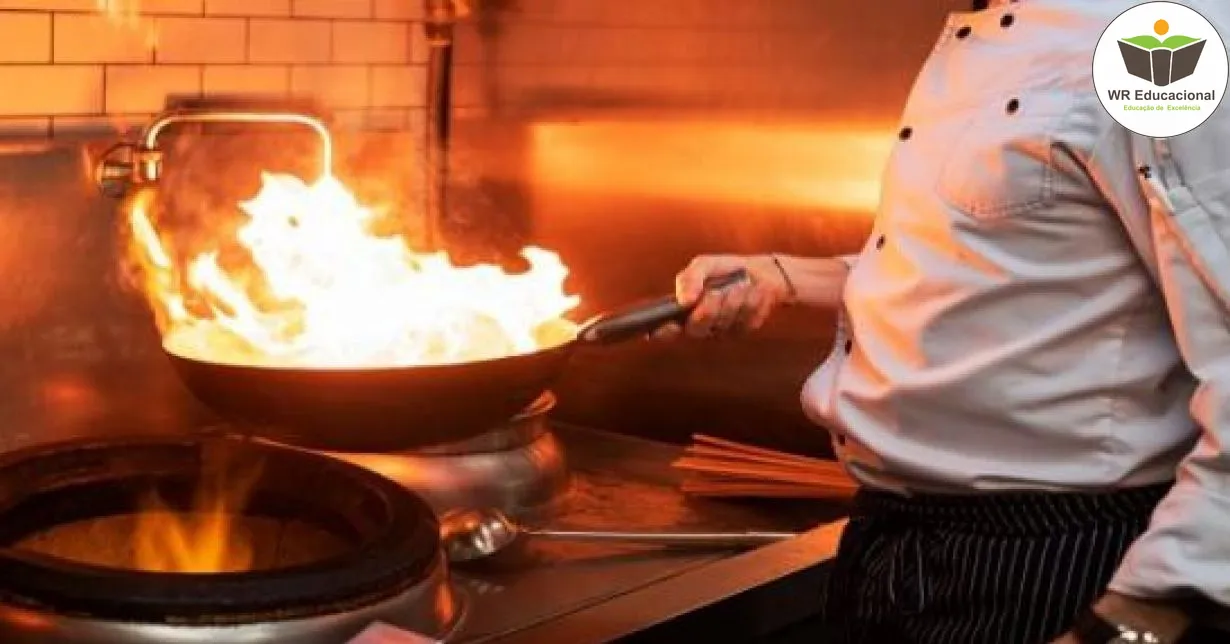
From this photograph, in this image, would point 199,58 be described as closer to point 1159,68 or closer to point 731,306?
point 731,306

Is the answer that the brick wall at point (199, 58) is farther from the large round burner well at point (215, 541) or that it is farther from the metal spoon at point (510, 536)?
the metal spoon at point (510, 536)

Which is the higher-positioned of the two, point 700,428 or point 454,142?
point 454,142

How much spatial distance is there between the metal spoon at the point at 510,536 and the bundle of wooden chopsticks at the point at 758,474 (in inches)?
5.9

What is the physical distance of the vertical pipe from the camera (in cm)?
225

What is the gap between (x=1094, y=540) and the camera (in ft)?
4.45

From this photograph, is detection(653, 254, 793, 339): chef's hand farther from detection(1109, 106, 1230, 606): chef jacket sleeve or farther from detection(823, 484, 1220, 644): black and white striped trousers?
detection(1109, 106, 1230, 606): chef jacket sleeve

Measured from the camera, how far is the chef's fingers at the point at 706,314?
5.33 ft

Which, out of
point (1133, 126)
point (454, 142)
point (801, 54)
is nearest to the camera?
point (1133, 126)

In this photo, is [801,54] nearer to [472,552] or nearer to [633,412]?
[633,412]

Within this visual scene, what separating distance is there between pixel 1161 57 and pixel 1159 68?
0.05 ft

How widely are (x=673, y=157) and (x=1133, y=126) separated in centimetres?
94

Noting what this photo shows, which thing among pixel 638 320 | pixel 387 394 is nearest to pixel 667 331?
pixel 638 320

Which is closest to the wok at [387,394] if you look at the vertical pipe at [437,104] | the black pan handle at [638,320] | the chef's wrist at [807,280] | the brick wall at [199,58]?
the black pan handle at [638,320]

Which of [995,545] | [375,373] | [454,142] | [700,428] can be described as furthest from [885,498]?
[454,142]
